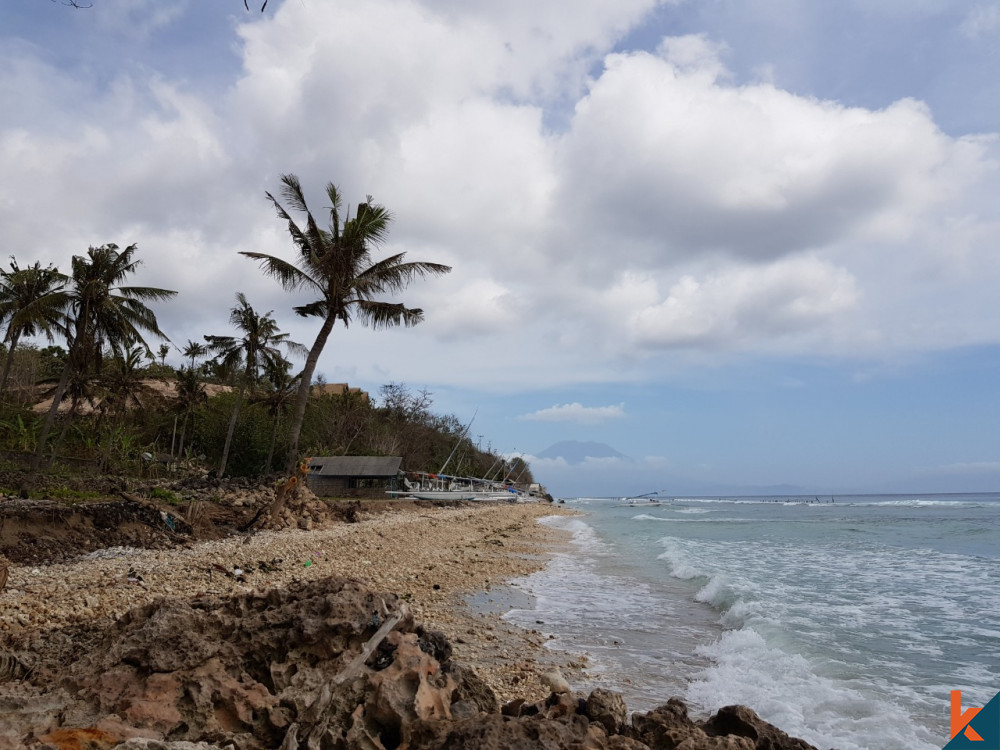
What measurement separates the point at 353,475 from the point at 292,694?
109 ft

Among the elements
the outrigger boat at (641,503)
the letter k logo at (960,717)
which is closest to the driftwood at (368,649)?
the letter k logo at (960,717)

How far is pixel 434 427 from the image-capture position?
212ft

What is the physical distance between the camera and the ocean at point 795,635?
232 inches

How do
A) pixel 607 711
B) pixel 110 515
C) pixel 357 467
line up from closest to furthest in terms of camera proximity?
1. pixel 607 711
2. pixel 110 515
3. pixel 357 467

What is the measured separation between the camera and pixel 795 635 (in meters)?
8.81

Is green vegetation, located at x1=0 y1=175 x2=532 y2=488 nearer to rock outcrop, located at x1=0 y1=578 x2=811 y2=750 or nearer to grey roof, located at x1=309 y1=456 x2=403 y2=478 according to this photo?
grey roof, located at x1=309 y1=456 x2=403 y2=478

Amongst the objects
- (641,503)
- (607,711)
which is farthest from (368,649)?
(641,503)

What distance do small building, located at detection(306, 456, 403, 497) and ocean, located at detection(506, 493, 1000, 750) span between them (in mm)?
19860

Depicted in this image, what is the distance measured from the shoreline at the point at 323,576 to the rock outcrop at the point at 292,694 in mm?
1155

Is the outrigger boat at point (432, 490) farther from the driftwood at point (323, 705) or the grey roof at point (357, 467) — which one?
the driftwood at point (323, 705)

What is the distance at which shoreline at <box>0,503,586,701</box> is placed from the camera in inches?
238

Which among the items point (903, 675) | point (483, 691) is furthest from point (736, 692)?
point (483, 691)

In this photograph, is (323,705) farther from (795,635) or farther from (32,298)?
(32,298)

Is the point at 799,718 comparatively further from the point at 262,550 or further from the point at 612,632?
the point at 262,550
